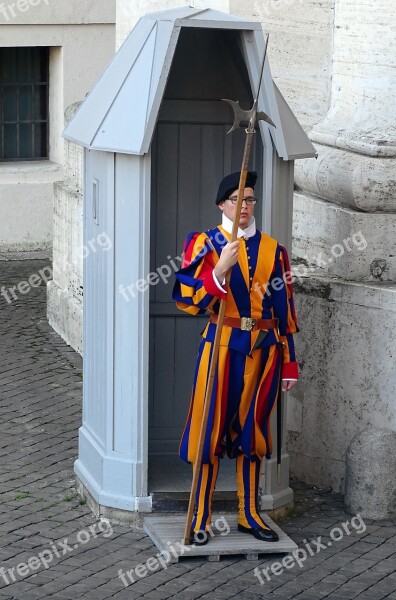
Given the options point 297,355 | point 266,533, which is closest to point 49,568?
point 266,533

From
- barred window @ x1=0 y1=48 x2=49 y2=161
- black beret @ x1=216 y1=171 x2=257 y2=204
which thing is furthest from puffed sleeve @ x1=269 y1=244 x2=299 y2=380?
barred window @ x1=0 y1=48 x2=49 y2=161

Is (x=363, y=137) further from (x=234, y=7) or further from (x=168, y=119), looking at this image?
(x=234, y=7)

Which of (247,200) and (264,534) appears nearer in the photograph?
(247,200)

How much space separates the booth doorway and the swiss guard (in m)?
0.55

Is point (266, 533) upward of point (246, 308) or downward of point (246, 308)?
downward

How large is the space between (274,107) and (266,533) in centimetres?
195

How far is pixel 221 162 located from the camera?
22.9ft

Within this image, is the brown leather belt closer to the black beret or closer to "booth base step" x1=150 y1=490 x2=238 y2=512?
the black beret

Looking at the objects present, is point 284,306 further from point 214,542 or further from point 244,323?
point 214,542

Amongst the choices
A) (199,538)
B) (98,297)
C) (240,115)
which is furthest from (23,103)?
(199,538)

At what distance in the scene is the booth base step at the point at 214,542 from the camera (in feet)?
19.7

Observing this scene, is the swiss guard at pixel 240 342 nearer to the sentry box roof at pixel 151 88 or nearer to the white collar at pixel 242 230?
the white collar at pixel 242 230

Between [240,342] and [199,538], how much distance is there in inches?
35.8

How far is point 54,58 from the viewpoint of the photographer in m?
13.5
